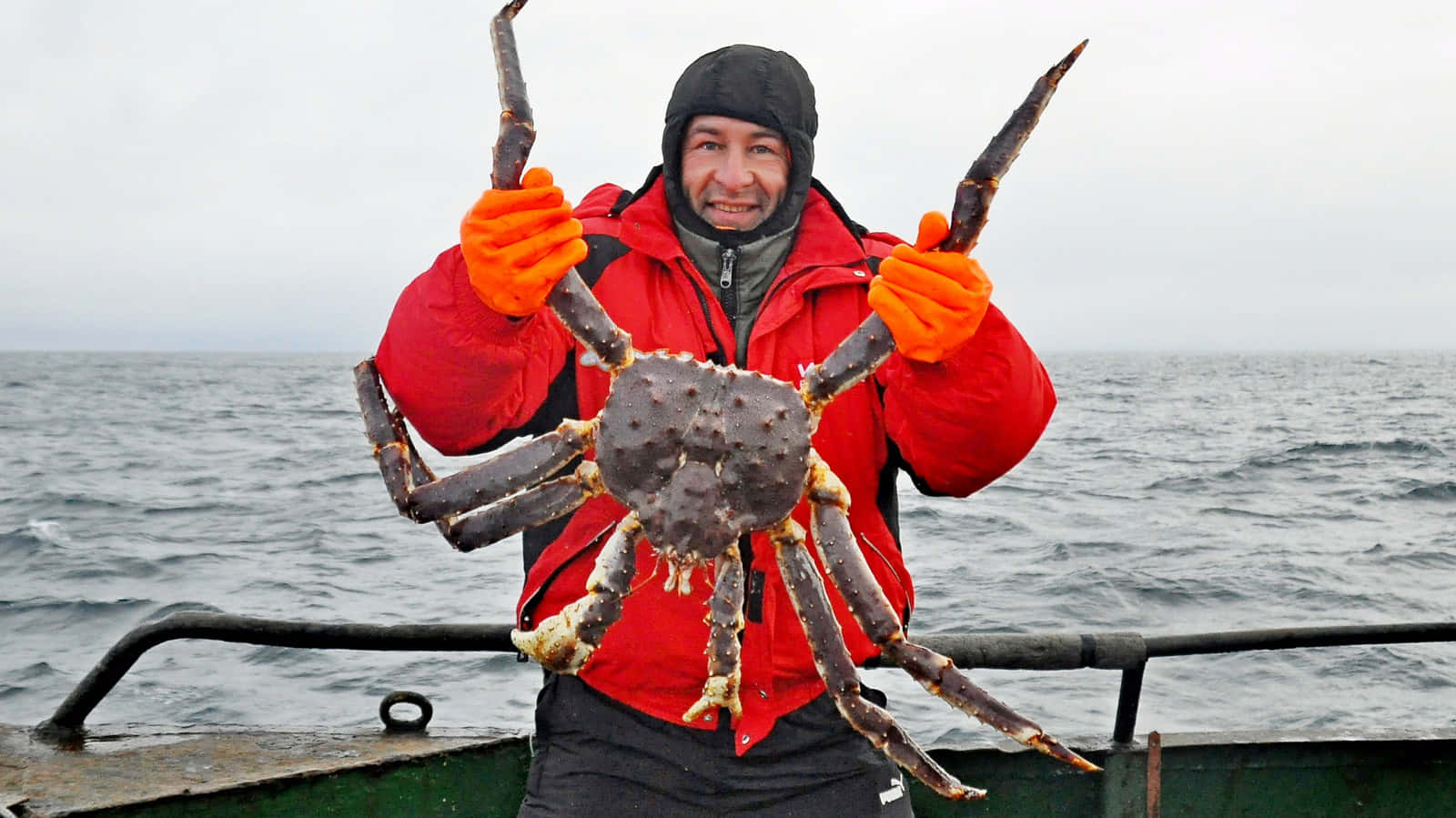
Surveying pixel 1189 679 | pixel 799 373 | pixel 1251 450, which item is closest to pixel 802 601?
pixel 799 373

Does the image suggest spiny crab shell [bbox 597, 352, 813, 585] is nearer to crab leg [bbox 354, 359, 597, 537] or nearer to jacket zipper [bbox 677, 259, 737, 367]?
crab leg [bbox 354, 359, 597, 537]

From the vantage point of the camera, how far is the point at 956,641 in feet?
10.2

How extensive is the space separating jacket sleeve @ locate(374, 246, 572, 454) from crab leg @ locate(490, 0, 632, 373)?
4.8 inches

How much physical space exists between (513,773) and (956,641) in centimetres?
129

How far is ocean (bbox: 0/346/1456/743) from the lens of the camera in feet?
22.1

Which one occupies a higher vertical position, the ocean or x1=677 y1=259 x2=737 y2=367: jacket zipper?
x1=677 y1=259 x2=737 y2=367: jacket zipper

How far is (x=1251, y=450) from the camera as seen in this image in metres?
17.4

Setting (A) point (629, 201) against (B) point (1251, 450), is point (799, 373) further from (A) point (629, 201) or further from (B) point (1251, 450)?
(B) point (1251, 450)

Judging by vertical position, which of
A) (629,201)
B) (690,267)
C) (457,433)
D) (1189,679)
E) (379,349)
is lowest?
(1189,679)

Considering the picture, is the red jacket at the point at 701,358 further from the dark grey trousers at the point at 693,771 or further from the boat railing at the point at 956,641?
the boat railing at the point at 956,641

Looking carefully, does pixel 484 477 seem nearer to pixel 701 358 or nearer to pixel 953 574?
pixel 701 358

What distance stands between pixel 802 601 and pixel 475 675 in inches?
201

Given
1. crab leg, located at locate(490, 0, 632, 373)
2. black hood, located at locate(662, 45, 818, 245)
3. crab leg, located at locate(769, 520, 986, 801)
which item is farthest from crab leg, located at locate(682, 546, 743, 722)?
black hood, located at locate(662, 45, 818, 245)

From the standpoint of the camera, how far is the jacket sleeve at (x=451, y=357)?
2.38 m
